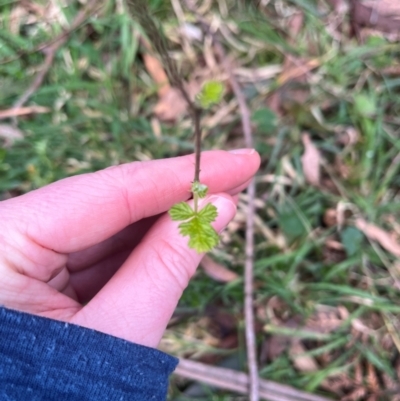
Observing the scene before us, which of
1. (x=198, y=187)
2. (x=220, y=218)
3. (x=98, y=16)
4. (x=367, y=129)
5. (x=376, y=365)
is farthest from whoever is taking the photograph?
(x=98, y=16)

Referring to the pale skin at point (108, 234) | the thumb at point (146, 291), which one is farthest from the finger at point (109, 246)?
the thumb at point (146, 291)

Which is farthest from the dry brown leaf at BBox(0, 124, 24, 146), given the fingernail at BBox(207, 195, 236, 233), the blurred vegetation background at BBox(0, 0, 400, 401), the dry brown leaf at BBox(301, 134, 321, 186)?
the dry brown leaf at BBox(301, 134, 321, 186)

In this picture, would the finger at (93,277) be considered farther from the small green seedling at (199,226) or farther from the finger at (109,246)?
the small green seedling at (199,226)

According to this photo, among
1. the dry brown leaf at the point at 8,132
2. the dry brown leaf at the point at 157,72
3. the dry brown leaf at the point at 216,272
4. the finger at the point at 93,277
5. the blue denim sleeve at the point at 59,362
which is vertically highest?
the dry brown leaf at the point at 157,72

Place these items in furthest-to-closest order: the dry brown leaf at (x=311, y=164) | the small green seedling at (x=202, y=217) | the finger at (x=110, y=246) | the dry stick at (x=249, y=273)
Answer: the dry brown leaf at (x=311, y=164) → the dry stick at (x=249, y=273) → the finger at (x=110, y=246) → the small green seedling at (x=202, y=217)

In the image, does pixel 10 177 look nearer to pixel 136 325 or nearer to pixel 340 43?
pixel 136 325

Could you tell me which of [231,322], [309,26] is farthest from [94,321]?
[309,26]

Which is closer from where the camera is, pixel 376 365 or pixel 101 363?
pixel 101 363
